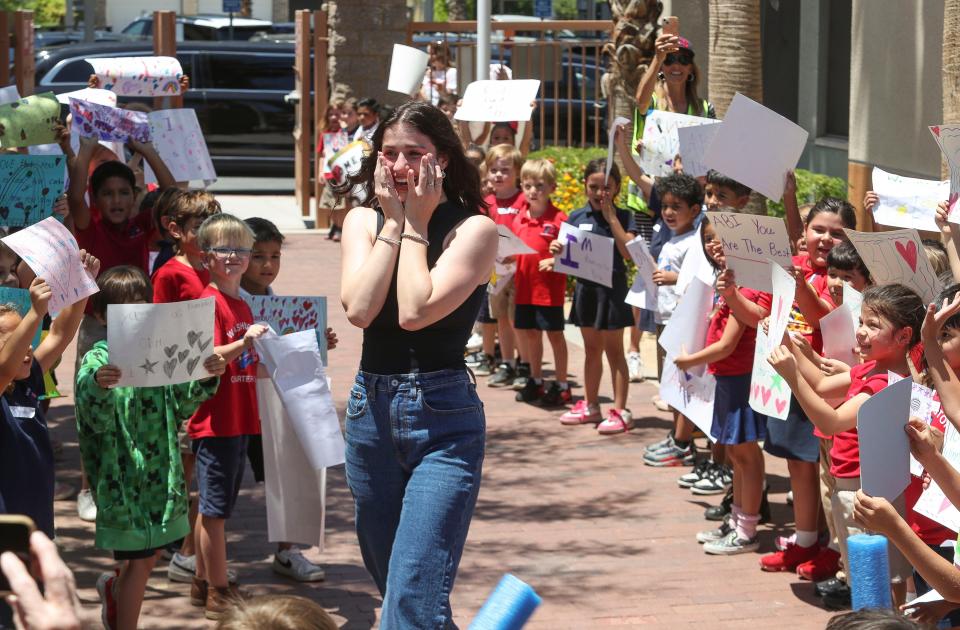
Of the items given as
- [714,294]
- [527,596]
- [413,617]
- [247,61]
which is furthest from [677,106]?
[247,61]

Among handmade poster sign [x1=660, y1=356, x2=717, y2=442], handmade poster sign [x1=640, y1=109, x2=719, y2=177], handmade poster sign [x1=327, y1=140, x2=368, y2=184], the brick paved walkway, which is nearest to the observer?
the brick paved walkway

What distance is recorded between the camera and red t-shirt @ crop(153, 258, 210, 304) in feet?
19.4

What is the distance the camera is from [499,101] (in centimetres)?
1011

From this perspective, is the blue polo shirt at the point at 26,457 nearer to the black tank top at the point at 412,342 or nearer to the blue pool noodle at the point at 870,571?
the black tank top at the point at 412,342

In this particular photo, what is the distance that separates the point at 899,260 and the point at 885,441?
1.44 meters

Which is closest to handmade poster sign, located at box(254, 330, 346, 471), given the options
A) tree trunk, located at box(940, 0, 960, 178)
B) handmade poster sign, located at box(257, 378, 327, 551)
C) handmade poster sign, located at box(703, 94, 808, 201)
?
handmade poster sign, located at box(257, 378, 327, 551)

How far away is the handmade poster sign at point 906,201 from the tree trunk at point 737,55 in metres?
4.43

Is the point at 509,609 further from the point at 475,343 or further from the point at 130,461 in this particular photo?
the point at 475,343

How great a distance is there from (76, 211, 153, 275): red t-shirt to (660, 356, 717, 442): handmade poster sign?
2.78m

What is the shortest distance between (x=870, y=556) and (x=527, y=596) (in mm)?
958

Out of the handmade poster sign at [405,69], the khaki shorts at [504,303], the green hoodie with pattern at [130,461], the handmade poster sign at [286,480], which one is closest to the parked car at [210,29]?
the handmade poster sign at [405,69]

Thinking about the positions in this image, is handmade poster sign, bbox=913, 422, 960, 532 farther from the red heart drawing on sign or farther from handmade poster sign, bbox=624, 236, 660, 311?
handmade poster sign, bbox=624, 236, 660, 311

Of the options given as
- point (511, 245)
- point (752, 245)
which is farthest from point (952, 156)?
point (511, 245)

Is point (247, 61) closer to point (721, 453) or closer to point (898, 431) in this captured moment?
point (721, 453)
